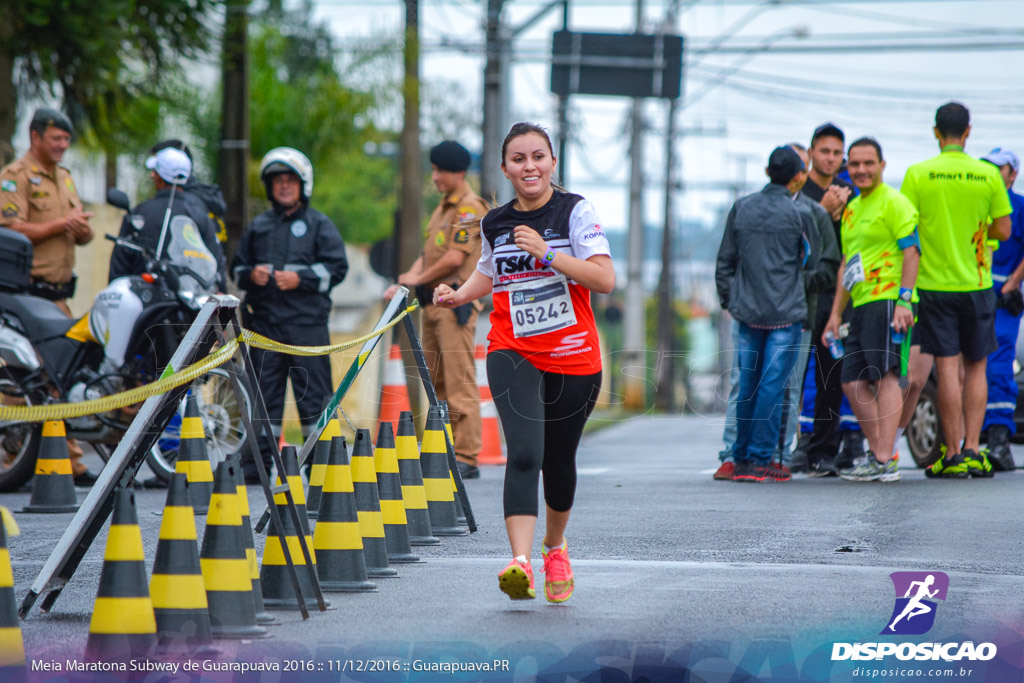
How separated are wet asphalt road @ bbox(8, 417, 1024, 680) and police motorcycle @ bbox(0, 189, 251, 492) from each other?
41 centimetres

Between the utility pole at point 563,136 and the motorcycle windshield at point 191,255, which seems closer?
the motorcycle windshield at point 191,255

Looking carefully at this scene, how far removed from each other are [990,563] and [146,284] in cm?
509

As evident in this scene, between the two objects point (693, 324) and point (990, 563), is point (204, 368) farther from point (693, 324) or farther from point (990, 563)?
point (693, 324)

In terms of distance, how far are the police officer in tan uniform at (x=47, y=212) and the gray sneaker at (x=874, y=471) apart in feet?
15.9

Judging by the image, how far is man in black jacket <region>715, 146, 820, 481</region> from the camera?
8984 mm

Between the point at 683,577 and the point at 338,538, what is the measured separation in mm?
1334

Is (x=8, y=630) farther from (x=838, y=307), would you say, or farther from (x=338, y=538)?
(x=838, y=307)

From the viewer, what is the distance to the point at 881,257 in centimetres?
877

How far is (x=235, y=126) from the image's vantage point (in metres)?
14.1

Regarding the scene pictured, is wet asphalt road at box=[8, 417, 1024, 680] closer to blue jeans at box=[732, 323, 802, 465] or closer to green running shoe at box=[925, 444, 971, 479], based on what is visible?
green running shoe at box=[925, 444, 971, 479]

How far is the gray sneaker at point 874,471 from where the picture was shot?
893cm

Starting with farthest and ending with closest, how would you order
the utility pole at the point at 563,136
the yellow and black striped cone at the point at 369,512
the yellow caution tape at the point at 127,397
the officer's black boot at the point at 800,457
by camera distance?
the utility pole at the point at 563,136, the officer's black boot at the point at 800,457, the yellow and black striped cone at the point at 369,512, the yellow caution tape at the point at 127,397

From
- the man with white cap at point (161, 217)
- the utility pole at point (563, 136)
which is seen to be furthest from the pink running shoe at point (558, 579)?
the utility pole at point (563, 136)

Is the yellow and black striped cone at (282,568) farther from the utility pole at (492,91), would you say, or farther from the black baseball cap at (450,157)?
the utility pole at (492,91)
